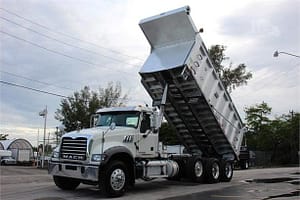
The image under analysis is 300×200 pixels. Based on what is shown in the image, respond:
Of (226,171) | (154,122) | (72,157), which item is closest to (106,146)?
(72,157)

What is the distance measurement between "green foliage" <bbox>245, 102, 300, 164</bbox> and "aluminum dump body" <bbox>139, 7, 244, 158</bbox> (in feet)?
112

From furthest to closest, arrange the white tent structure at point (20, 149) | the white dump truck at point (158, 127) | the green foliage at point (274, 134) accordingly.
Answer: the green foliage at point (274, 134)
the white tent structure at point (20, 149)
the white dump truck at point (158, 127)

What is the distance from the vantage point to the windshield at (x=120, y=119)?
13.6 m

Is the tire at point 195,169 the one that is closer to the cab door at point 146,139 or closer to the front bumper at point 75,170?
the cab door at point 146,139

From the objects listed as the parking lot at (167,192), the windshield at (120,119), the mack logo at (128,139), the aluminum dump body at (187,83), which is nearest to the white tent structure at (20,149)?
the parking lot at (167,192)

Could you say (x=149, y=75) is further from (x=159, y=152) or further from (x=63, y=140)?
(x=63, y=140)

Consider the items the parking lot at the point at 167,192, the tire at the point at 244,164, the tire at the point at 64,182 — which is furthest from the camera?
the tire at the point at 244,164

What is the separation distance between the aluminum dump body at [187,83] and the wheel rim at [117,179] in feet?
12.9

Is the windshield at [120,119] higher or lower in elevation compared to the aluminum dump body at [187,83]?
lower

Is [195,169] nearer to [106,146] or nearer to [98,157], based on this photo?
[106,146]

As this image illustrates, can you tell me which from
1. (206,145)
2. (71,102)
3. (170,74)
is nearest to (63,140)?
(170,74)

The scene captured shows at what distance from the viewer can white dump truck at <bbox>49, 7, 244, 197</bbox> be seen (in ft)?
40.4

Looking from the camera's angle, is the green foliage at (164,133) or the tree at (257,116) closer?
the green foliage at (164,133)

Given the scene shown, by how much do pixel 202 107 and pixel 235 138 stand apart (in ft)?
9.09
